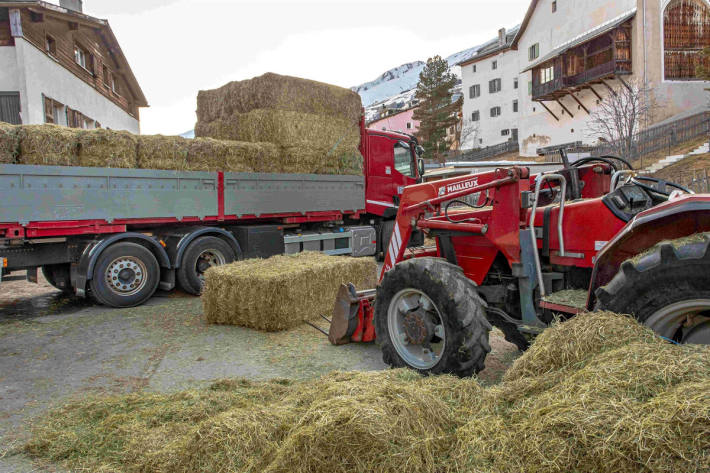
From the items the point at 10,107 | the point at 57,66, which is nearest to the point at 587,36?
the point at 57,66

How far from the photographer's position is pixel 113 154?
8.14 metres

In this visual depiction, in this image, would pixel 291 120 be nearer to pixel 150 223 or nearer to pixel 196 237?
pixel 196 237

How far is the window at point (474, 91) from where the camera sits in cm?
5369

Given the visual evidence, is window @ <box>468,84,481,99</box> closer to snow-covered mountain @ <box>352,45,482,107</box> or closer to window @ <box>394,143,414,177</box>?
window @ <box>394,143,414,177</box>

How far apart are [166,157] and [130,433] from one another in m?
6.29

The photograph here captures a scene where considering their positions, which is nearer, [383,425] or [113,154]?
[383,425]

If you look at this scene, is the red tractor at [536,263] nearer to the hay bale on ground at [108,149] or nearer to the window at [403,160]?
the hay bale on ground at [108,149]

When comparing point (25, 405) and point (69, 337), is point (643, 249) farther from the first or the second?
point (69, 337)

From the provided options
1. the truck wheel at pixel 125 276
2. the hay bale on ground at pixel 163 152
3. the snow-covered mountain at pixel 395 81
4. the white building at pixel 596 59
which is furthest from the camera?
the snow-covered mountain at pixel 395 81

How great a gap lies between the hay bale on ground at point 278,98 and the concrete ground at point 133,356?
4.99 metres

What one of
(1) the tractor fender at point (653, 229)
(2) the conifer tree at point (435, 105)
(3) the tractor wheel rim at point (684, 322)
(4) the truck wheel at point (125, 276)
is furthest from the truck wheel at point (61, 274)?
(2) the conifer tree at point (435, 105)

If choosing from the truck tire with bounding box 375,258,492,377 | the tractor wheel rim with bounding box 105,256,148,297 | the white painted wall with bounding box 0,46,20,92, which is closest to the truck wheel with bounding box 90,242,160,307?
the tractor wheel rim with bounding box 105,256,148,297

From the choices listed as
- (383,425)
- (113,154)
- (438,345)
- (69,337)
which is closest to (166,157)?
(113,154)

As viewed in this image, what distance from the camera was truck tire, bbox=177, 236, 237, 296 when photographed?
883cm
